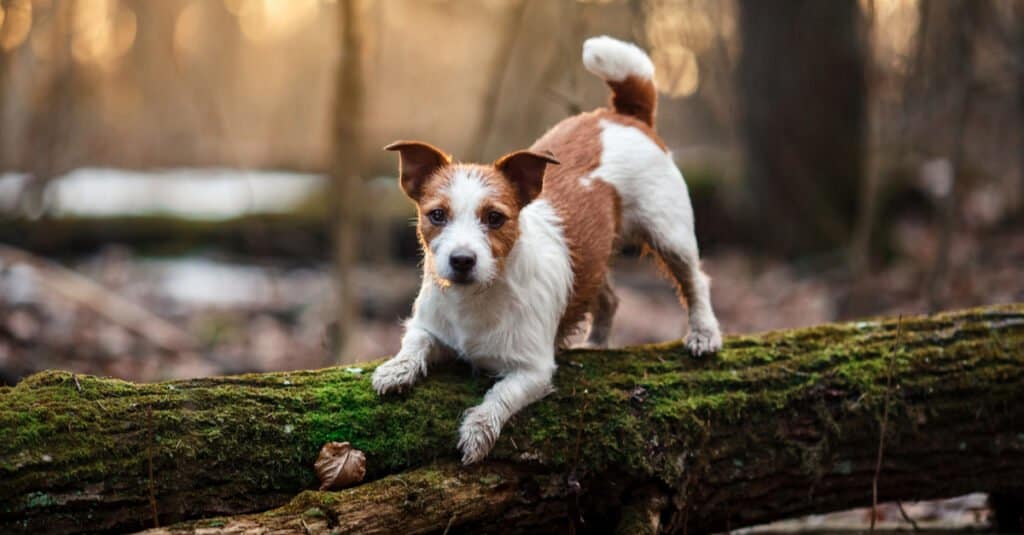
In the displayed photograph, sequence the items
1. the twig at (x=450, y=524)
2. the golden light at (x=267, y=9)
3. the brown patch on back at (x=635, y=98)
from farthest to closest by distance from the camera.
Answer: the golden light at (x=267, y=9) → the brown patch on back at (x=635, y=98) → the twig at (x=450, y=524)

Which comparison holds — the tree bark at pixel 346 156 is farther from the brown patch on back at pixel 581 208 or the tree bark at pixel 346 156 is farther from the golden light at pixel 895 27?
the golden light at pixel 895 27

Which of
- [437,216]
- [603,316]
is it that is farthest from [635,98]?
[437,216]

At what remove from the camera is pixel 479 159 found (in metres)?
8.33

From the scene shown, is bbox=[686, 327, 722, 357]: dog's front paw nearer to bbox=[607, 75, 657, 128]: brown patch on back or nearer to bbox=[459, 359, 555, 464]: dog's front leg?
bbox=[459, 359, 555, 464]: dog's front leg

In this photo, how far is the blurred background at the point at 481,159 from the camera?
8461 mm

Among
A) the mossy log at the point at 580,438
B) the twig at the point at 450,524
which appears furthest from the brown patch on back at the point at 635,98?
the twig at the point at 450,524

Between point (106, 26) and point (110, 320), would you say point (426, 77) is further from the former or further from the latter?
point (110, 320)

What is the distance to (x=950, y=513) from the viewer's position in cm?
558

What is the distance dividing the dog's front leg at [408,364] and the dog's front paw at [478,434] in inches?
13.4

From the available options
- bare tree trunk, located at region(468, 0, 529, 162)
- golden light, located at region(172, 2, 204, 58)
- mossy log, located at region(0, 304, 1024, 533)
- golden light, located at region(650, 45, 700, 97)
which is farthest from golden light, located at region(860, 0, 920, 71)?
golden light, located at region(172, 2, 204, 58)

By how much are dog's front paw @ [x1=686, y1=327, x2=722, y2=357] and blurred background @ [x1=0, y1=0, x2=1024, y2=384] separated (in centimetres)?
263

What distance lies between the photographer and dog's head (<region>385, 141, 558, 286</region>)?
12.6 ft

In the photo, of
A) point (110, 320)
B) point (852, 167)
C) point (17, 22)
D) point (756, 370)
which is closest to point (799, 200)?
point (852, 167)

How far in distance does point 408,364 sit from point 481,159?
478 cm
